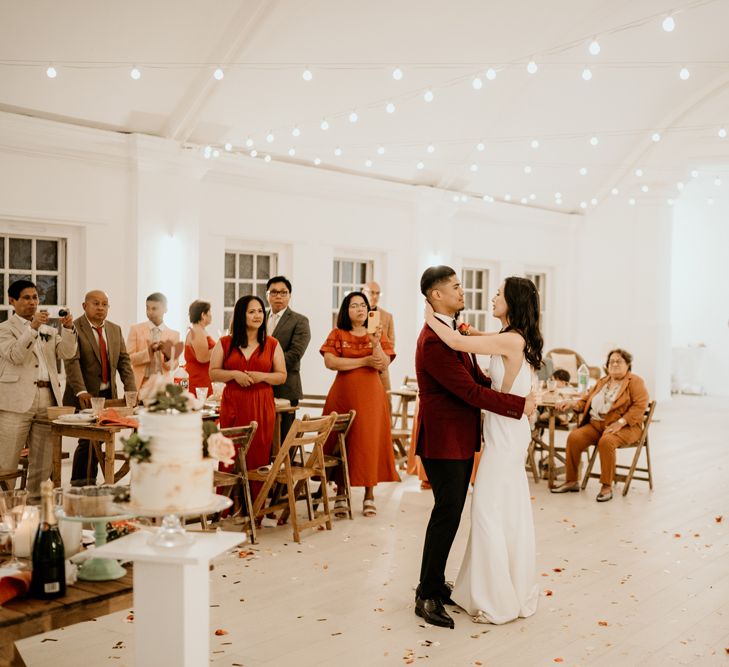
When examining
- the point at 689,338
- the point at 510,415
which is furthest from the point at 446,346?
the point at 689,338

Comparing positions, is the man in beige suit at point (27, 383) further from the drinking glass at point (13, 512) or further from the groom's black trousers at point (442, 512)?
the groom's black trousers at point (442, 512)

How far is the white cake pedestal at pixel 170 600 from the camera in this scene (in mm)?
2607

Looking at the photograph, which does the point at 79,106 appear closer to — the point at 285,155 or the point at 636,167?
the point at 285,155

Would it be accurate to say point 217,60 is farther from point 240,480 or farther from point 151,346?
point 240,480

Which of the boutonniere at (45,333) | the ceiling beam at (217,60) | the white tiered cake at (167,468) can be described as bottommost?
the white tiered cake at (167,468)

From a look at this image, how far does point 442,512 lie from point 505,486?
13.6 inches

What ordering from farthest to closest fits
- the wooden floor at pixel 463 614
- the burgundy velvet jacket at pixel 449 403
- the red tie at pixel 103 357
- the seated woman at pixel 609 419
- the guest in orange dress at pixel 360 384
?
1. the seated woman at pixel 609 419
2. the red tie at pixel 103 357
3. the guest in orange dress at pixel 360 384
4. the burgundy velvet jacket at pixel 449 403
5. the wooden floor at pixel 463 614

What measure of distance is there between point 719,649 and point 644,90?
924 cm

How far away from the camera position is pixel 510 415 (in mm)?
4234

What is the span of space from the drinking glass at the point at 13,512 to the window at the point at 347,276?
8298 mm

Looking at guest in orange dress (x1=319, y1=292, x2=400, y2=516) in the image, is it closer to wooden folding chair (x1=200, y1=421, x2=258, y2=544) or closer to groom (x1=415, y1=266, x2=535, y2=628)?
wooden folding chair (x1=200, y1=421, x2=258, y2=544)

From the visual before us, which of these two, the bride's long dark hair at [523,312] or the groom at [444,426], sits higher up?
the bride's long dark hair at [523,312]

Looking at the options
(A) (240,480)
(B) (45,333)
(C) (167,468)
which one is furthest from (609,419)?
(C) (167,468)

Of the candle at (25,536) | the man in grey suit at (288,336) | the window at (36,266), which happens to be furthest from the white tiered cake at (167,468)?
the window at (36,266)
